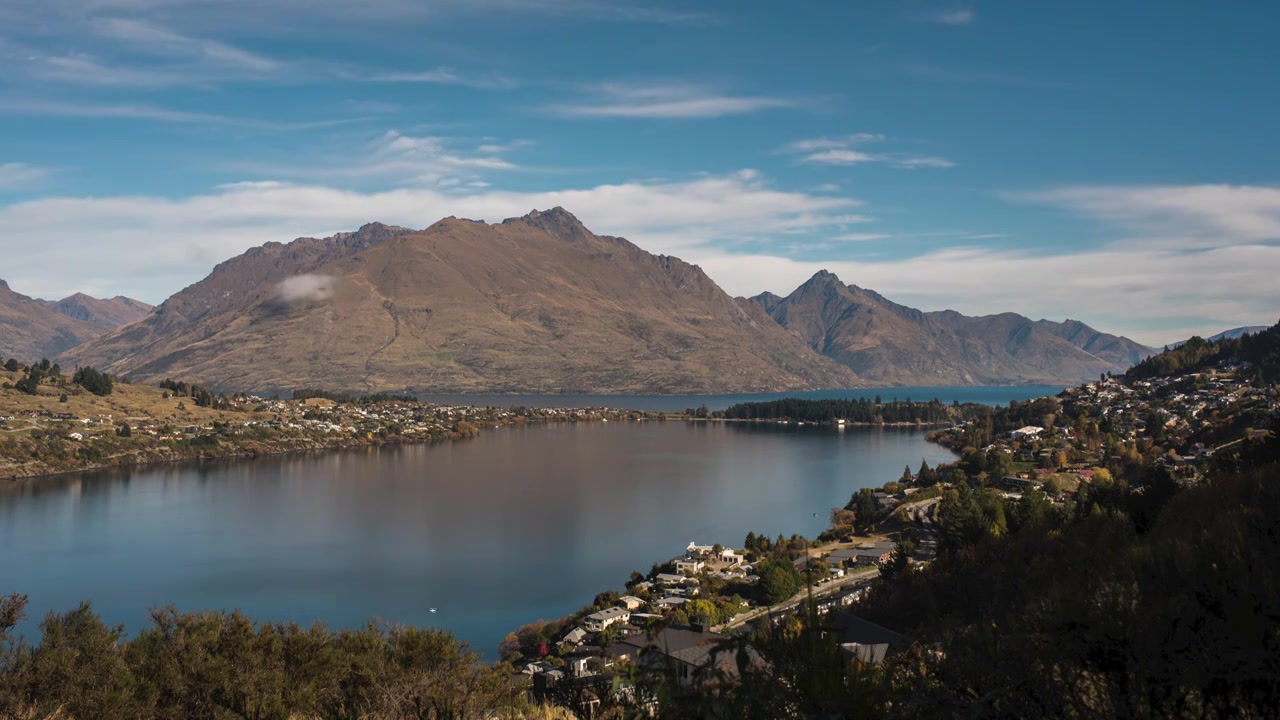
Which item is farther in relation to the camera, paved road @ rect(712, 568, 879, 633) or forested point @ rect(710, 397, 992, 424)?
forested point @ rect(710, 397, 992, 424)

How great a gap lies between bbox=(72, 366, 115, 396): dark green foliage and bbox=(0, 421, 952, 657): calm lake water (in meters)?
32.5

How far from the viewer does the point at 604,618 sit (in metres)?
28.5

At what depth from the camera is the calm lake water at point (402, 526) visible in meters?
36.7

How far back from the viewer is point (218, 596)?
36906 mm

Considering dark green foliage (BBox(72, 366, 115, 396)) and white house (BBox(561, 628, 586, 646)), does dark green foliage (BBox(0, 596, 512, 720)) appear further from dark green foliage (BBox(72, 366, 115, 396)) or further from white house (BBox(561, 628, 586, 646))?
dark green foliage (BBox(72, 366, 115, 396))

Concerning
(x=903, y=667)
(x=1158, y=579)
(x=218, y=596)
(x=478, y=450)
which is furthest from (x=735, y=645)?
(x=478, y=450)

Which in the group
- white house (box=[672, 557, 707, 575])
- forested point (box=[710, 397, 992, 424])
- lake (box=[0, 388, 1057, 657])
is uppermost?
forested point (box=[710, 397, 992, 424])

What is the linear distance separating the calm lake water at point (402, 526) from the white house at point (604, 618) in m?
3.95

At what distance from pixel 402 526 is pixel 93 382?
73.8 meters

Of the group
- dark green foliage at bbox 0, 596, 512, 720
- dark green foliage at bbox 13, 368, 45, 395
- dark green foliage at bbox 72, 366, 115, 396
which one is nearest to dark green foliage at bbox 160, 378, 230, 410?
dark green foliage at bbox 72, 366, 115, 396

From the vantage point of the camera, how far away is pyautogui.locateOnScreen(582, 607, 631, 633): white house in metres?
27.6

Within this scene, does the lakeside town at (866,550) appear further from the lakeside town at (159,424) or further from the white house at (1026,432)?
the lakeside town at (159,424)

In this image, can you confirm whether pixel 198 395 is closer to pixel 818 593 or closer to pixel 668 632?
pixel 818 593

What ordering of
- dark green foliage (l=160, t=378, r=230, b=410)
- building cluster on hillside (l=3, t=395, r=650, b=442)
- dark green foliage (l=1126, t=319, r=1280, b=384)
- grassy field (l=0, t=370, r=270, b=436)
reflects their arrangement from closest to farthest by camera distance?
dark green foliage (l=1126, t=319, r=1280, b=384) < grassy field (l=0, t=370, r=270, b=436) < building cluster on hillside (l=3, t=395, r=650, b=442) < dark green foliage (l=160, t=378, r=230, b=410)
